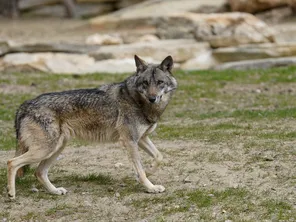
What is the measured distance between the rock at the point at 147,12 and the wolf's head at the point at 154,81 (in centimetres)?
1589

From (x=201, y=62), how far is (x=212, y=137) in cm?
963

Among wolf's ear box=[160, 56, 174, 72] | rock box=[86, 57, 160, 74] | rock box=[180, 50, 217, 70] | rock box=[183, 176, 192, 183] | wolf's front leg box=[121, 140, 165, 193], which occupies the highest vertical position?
wolf's ear box=[160, 56, 174, 72]

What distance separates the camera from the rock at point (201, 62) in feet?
63.2

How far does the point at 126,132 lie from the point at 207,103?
622cm

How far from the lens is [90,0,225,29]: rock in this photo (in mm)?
24312

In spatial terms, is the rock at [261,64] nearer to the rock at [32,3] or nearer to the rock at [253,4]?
the rock at [253,4]

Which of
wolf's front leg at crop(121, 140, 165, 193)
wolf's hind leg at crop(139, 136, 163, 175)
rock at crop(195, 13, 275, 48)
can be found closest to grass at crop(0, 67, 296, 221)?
wolf's front leg at crop(121, 140, 165, 193)

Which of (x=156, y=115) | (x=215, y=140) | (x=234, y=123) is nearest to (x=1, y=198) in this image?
(x=156, y=115)

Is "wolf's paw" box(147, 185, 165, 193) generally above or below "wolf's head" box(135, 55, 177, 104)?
below

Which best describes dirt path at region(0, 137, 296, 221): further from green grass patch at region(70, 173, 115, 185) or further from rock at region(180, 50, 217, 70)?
rock at region(180, 50, 217, 70)

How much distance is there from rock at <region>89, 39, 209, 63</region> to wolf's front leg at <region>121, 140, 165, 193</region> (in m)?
11.1

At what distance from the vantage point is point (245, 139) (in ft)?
32.1

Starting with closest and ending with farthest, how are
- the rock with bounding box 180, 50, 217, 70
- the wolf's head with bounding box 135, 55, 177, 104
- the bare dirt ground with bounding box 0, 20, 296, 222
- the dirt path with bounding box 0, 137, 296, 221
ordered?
1. the bare dirt ground with bounding box 0, 20, 296, 222
2. the dirt path with bounding box 0, 137, 296, 221
3. the wolf's head with bounding box 135, 55, 177, 104
4. the rock with bounding box 180, 50, 217, 70

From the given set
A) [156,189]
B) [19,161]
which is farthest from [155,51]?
[19,161]
